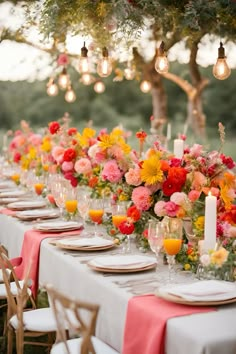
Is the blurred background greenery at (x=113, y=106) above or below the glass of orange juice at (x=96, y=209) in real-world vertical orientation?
above

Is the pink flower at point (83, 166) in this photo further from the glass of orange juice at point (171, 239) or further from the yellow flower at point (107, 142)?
the glass of orange juice at point (171, 239)

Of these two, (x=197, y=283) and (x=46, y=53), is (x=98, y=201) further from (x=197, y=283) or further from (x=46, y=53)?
(x=46, y=53)

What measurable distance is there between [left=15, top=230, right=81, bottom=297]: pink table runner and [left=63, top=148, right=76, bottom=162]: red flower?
79 cm

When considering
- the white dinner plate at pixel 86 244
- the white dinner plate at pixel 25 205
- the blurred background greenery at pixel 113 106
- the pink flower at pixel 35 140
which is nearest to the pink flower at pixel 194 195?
the white dinner plate at pixel 86 244

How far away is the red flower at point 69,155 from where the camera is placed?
14.6 ft

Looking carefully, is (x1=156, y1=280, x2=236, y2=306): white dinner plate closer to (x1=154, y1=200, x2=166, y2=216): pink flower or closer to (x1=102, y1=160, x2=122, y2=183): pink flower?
(x1=154, y1=200, x2=166, y2=216): pink flower

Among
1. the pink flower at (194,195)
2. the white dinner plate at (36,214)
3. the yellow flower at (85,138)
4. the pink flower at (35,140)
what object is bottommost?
the white dinner plate at (36,214)

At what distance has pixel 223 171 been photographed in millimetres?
3076

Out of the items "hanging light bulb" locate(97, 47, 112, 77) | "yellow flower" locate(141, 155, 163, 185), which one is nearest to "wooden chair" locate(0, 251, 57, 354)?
"yellow flower" locate(141, 155, 163, 185)

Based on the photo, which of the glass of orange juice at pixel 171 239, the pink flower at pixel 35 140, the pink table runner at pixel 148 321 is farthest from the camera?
the pink flower at pixel 35 140

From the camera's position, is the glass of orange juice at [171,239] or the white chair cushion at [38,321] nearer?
the glass of orange juice at [171,239]

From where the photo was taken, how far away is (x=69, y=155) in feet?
14.6

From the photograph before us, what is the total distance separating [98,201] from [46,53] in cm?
516

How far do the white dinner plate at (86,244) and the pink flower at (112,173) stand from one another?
0.34 m
